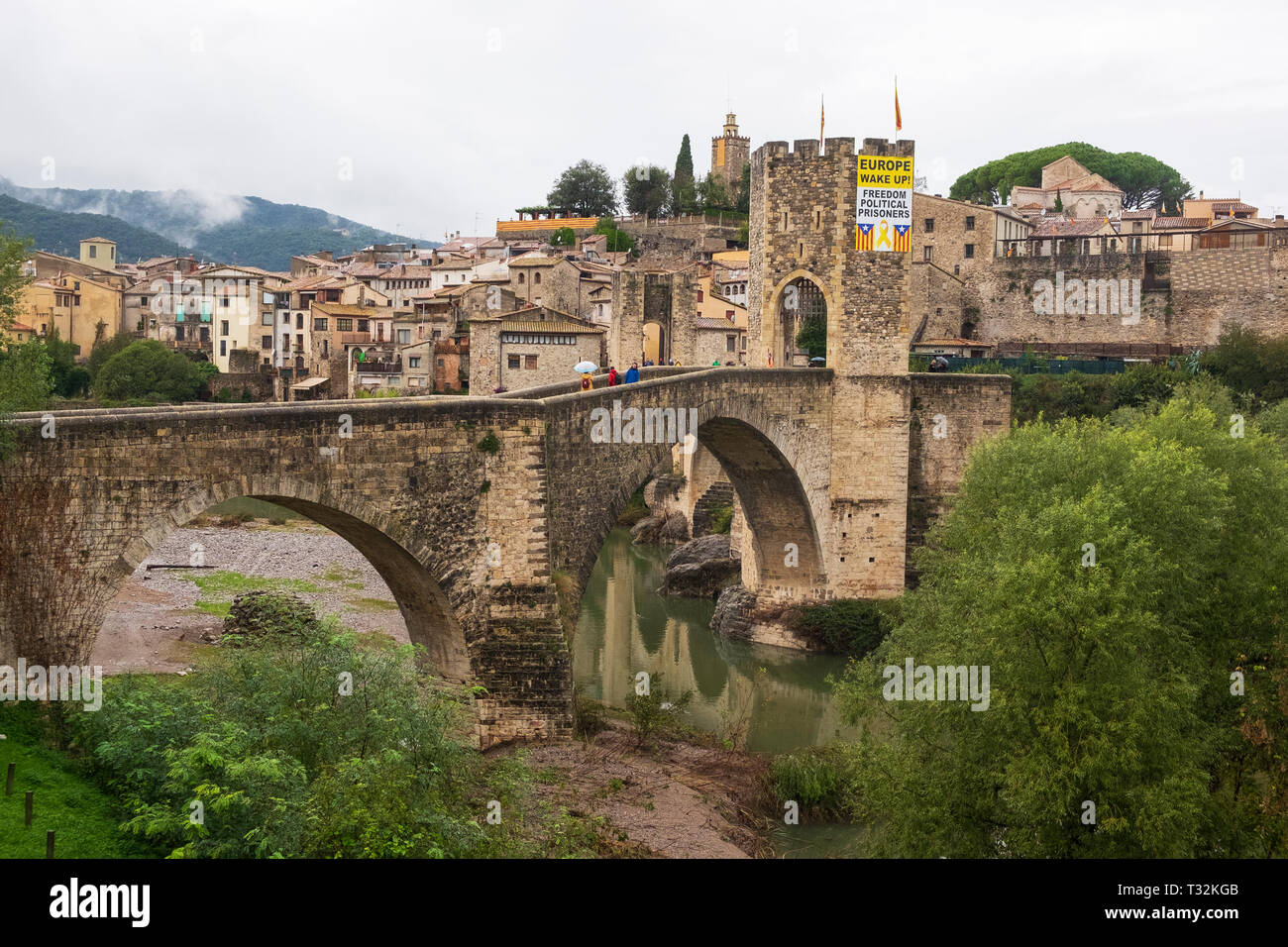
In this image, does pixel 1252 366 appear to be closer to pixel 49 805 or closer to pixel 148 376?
pixel 49 805

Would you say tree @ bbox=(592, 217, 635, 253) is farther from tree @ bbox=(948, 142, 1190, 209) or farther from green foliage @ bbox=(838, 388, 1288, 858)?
green foliage @ bbox=(838, 388, 1288, 858)

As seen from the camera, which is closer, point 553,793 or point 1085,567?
point 1085,567

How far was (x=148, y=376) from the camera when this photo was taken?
5356 cm

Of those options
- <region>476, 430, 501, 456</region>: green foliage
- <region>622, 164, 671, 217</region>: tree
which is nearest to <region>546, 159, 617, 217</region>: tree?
<region>622, 164, 671, 217</region>: tree

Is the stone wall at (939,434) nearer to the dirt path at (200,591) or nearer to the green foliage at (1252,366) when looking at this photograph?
the green foliage at (1252,366)

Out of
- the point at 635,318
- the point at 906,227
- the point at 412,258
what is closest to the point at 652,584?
the point at 635,318

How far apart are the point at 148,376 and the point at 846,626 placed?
3427 centimetres

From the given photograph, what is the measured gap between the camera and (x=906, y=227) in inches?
1190

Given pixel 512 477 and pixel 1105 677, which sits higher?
pixel 512 477

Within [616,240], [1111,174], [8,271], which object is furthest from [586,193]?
[8,271]

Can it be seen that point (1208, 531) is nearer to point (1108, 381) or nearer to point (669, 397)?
point (669, 397)

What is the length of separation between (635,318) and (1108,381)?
45.3 feet

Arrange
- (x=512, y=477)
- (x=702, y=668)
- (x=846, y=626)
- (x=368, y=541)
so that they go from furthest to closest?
1. (x=846, y=626)
2. (x=702, y=668)
3. (x=512, y=477)
4. (x=368, y=541)

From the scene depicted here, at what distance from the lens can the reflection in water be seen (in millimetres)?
24641
